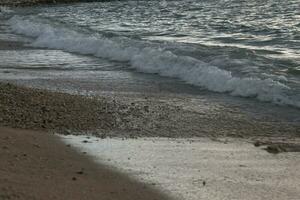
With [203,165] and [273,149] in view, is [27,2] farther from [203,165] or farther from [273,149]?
[203,165]

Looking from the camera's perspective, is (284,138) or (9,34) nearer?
(284,138)

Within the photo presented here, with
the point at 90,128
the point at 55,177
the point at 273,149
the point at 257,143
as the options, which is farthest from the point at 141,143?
the point at 55,177

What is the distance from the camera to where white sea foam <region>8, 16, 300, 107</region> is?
1069cm

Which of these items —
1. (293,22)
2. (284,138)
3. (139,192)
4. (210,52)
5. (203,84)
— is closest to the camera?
(139,192)

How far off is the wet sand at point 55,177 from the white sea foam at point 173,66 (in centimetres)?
480

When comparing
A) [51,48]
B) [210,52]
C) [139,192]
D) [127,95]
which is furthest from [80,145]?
[51,48]

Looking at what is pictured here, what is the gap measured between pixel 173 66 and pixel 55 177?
28.1 ft

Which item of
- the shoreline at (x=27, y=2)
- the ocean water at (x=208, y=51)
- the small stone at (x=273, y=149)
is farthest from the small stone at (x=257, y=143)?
the shoreline at (x=27, y=2)

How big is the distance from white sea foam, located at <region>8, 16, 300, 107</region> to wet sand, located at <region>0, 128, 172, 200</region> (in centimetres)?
480

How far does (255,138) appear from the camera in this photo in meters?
Result: 7.87

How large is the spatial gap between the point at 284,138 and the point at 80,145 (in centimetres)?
282

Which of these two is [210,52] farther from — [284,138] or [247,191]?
[247,191]

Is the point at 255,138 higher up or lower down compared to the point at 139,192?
lower down

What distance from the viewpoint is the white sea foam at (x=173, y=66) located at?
1069 centimetres
